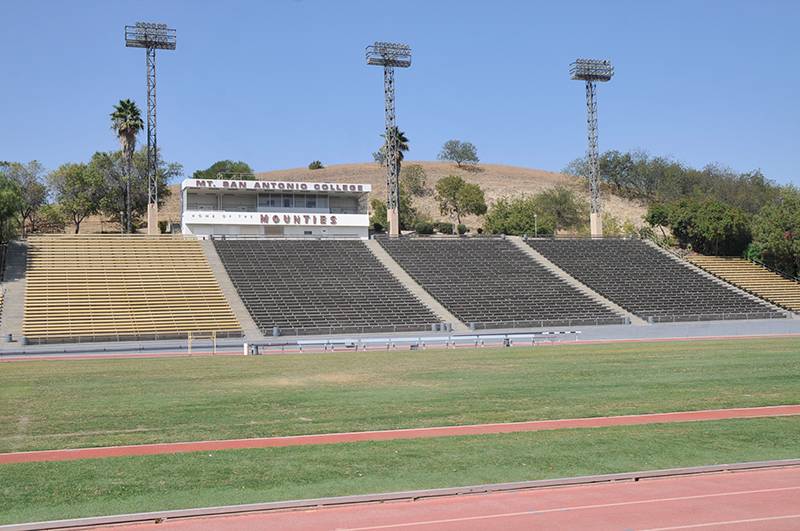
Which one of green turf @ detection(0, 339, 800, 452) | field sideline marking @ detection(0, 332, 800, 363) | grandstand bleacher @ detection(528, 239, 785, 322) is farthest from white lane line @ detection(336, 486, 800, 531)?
grandstand bleacher @ detection(528, 239, 785, 322)

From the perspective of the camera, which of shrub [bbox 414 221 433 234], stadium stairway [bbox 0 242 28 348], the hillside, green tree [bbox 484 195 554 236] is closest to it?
stadium stairway [bbox 0 242 28 348]

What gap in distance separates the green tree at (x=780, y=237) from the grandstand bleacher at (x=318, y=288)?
34.2 m

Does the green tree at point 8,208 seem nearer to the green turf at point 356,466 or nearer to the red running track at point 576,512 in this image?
the green turf at point 356,466

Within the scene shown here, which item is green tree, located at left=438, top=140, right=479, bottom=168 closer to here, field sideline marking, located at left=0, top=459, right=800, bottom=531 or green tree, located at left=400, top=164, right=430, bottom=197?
green tree, located at left=400, top=164, right=430, bottom=197

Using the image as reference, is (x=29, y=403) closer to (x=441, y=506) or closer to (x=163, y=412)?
(x=163, y=412)

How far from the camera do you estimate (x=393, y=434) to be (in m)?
16.0

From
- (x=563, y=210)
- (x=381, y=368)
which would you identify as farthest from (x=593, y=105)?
(x=381, y=368)

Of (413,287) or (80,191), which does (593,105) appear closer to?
(413,287)

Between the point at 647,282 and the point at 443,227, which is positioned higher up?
the point at 443,227

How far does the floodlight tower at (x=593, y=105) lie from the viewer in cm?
7600

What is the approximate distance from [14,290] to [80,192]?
42.2 m

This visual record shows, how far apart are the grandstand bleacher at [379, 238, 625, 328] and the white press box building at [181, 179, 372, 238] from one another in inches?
184

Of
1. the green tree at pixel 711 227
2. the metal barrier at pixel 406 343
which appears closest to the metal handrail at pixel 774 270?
the green tree at pixel 711 227

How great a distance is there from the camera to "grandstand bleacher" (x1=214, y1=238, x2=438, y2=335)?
161 feet
